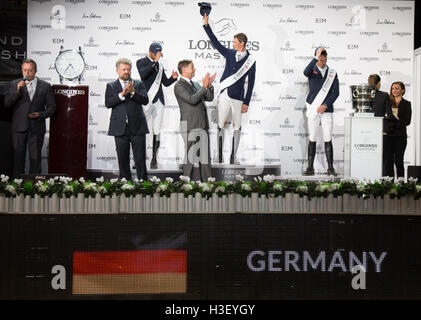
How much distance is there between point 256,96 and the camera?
8.40 meters

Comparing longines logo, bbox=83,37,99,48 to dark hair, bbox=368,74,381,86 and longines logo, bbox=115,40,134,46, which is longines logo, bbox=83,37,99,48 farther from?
dark hair, bbox=368,74,381,86

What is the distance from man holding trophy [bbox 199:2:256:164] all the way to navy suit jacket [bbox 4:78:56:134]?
241 centimetres

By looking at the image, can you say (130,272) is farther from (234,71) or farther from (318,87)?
(318,87)

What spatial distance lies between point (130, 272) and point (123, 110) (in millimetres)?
2981

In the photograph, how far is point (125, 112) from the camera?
20.6 feet

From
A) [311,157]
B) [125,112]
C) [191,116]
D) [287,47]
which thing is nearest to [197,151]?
[191,116]

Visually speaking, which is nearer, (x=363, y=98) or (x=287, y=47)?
(x=363, y=98)

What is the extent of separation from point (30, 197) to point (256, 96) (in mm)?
5200

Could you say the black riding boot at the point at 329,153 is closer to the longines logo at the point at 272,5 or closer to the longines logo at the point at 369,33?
the longines logo at the point at 369,33

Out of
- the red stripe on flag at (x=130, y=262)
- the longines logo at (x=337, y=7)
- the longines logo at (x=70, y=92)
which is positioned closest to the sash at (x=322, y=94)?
the longines logo at (x=337, y=7)

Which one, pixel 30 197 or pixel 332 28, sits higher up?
pixel 332 28

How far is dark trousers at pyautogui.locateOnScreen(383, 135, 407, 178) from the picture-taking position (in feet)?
25.4
